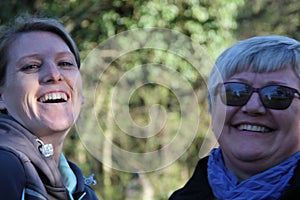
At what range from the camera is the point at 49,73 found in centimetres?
221

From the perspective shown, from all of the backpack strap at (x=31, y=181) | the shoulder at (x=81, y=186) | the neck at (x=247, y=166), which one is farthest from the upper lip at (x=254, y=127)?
the backpack strap at (x=31, y=181)

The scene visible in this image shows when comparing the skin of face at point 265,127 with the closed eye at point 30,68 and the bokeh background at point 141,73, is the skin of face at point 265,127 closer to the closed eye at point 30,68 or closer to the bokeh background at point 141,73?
the closed eye at point 30,68

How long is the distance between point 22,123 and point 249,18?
6724mm

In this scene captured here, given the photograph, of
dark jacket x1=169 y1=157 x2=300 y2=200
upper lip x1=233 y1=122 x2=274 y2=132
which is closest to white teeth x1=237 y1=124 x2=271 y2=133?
upper lip x1=233 y1=122 x2=274 y2=132

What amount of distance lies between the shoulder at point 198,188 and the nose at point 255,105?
0.37 m

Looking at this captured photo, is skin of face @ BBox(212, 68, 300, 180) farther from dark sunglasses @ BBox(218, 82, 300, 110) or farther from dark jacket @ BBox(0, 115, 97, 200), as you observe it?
dark jacket @ BBox(0, 115, 97, 200)

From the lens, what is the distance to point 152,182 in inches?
249

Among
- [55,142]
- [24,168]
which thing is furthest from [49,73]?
[24,168]

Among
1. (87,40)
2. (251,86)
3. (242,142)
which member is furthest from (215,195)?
(87,40)

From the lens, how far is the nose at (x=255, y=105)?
2336 mm

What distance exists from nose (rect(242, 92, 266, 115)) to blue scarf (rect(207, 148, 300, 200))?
0.21 m

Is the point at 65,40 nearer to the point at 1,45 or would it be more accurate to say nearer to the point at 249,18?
the point at 1,45

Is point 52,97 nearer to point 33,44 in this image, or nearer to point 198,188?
point 33,44

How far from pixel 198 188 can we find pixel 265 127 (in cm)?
39
